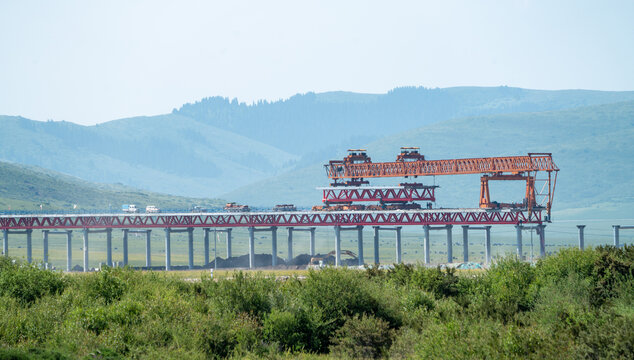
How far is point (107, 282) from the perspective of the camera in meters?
61.7

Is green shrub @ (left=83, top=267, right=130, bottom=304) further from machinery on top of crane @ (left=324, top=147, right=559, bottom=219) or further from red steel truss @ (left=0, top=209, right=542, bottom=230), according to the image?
machinery on top of crane @ (left=324, top=147, right=559, bottom=219)

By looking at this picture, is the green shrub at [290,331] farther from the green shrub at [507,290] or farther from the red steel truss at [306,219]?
the red steel truss at [306,219]

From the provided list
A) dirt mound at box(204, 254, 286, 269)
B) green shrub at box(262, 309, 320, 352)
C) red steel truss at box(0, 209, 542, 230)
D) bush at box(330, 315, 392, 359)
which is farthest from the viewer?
dirt mound at box(204, 254, 286, 269)

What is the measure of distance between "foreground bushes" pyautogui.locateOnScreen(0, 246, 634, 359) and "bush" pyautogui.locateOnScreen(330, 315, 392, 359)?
0.08 m

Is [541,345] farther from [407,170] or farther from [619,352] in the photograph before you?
[407,170]

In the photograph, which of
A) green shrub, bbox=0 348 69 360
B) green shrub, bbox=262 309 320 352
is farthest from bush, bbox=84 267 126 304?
green shrub, bbox=0 348 69 360

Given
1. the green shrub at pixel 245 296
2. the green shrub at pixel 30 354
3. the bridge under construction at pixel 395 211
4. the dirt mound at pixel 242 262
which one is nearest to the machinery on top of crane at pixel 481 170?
the bridge under construction at pixel 395 211

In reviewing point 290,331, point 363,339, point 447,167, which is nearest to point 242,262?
point 447,167

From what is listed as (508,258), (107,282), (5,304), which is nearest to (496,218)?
(508,258)

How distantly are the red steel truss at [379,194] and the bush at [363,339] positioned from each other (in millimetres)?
76268

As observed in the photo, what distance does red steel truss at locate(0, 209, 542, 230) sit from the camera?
123 metres

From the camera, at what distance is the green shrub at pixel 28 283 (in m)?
61.3

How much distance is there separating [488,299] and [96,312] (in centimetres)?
2706

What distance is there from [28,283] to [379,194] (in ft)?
253
